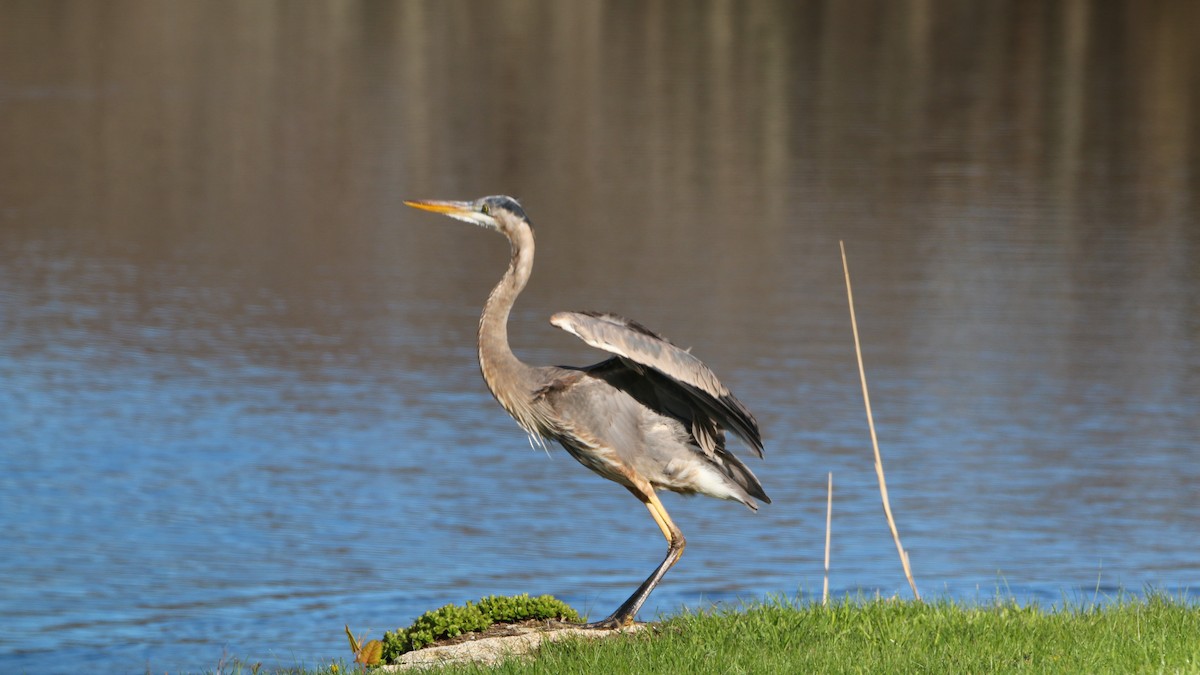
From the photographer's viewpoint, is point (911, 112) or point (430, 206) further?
point (911, 112)

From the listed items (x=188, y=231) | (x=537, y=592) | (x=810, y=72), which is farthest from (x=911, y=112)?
(x=537, y=592)

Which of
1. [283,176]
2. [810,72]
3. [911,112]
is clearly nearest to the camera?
[283,176]

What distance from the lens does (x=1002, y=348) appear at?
15492 millimetres

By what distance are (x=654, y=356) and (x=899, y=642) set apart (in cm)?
137

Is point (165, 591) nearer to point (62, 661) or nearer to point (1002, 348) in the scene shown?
point (62, 661)

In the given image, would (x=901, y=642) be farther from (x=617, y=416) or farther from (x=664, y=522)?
(x=617, y=416)

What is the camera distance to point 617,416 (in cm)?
761

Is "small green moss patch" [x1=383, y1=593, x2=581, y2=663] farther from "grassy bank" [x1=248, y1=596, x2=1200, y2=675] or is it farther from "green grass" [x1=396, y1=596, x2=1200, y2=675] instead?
"green grass" [x1=396, y1=596, x2=1200, y2=675]

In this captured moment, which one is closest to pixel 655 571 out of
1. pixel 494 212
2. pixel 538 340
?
A: pixel 494 212

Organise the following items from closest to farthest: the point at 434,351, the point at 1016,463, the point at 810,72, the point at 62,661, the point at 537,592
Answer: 1. the point at 62,661
2. the point at 537,592
3. the point at 1016,463
4. the point at 434,351
5. the point at 810,72

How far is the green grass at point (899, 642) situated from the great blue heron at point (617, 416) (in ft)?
1.64

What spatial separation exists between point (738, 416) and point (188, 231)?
1356cm

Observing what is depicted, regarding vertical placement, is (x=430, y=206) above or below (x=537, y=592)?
above

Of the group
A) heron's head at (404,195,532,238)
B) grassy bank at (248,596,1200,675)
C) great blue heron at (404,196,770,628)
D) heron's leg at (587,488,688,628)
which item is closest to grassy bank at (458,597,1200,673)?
grassy bank at (248,596,1200,675)
